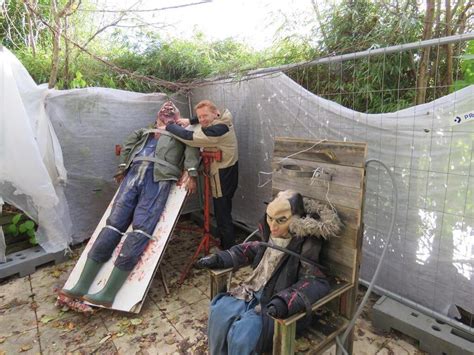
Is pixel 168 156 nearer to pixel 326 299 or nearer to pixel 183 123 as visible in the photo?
pixel 183 123

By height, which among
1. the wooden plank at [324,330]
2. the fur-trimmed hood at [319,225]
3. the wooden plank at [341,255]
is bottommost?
the wooden plank at [324,330]

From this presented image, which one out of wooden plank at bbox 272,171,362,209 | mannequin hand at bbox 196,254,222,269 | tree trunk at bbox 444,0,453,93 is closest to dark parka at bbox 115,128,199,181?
wooden plank at bbox 272,171,362,209

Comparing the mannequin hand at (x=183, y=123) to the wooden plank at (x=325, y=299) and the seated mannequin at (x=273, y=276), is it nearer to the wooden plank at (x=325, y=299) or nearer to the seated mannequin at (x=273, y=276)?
the seated mannequin at (x=273, y=276)

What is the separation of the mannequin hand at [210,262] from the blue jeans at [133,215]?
107cm

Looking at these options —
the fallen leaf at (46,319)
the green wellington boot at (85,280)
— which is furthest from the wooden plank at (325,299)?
the fallen leaf at (46,319)

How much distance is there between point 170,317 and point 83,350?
0.60m

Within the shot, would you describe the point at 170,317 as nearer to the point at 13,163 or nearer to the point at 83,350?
the point at 83,350

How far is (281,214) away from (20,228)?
113 inches

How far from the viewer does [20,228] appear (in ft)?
10.3

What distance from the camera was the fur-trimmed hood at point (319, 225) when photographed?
1.56m

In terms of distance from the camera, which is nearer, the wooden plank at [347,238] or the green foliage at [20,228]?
the wooden plank at [347,238]

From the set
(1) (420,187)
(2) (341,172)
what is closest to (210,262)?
(2) (341,172)

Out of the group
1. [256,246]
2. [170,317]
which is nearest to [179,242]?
[170,317]

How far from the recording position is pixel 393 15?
268cm
